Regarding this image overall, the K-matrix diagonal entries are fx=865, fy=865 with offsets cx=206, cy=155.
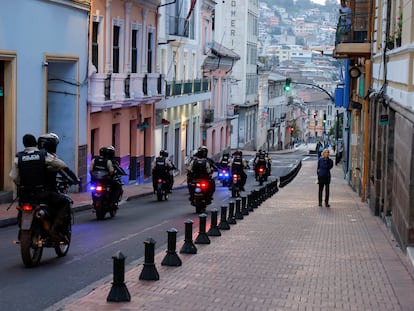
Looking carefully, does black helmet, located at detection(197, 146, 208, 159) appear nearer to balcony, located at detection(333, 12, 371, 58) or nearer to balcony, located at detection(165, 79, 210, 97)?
balcony, located at detection(333, 12, 371, 58)

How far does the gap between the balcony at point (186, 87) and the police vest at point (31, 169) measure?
95.9ft

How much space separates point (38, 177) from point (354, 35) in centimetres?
1763

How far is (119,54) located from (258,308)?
23837mm

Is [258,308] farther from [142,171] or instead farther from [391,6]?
[142,171]

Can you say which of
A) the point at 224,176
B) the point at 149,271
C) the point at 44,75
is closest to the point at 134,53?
the point at 224,176

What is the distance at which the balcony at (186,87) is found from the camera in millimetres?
41844

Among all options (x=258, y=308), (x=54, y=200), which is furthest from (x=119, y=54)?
(x=258, y=308)

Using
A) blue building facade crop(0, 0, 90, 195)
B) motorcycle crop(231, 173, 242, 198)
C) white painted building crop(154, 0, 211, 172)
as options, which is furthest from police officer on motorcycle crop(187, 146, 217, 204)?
white painted building crop(154, 0, 211, 172)

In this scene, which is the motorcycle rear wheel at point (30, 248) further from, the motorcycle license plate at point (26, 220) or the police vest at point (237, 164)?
the police vest at point (237, 164)

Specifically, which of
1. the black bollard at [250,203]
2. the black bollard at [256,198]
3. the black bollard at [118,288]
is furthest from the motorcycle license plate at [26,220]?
the black bollard at [256,198]

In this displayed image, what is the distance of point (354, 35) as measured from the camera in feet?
89.5

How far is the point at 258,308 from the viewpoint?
29.8ft

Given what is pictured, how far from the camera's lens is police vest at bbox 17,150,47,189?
37.8 feet

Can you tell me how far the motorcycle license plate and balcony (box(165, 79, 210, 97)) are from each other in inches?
1170
